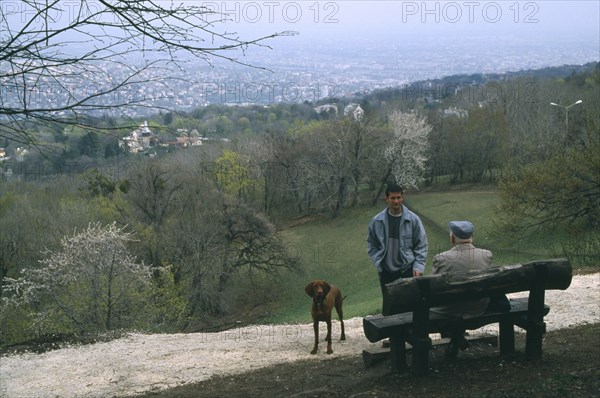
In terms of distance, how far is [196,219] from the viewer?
46688 millimetres

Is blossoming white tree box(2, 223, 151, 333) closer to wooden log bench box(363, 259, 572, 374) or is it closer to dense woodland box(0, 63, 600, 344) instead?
dense woodland box(0, 63, 600, 344)

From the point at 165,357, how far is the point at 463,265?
20.7 feet

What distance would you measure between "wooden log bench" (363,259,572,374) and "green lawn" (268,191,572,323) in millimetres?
25365

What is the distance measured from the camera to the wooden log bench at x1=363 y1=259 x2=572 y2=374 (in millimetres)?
7500

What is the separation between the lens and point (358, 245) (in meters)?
57.4

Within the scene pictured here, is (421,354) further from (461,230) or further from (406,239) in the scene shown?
(406,239)

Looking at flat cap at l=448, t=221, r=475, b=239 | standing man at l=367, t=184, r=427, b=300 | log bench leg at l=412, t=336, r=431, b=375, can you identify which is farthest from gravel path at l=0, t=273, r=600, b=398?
flat cap at l=448, t=221, r=475, b=239

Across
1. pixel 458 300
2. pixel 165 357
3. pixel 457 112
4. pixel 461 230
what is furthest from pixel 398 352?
pixel 457 112

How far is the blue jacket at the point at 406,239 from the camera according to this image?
9656 mm

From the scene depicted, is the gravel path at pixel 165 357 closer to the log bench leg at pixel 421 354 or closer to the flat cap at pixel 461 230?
the log bench leg at pixel 421 354

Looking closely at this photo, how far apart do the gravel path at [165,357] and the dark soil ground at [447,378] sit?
2.94 feet

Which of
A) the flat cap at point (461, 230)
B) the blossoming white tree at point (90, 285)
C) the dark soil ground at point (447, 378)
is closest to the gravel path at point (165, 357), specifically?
the dark soil ground at point (447, 378)

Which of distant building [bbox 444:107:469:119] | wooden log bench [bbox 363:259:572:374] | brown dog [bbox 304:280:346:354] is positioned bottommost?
distant building [bbox 444:107:469:119]

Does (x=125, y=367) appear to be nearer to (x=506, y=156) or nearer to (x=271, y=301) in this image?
(x=271, y=301)
